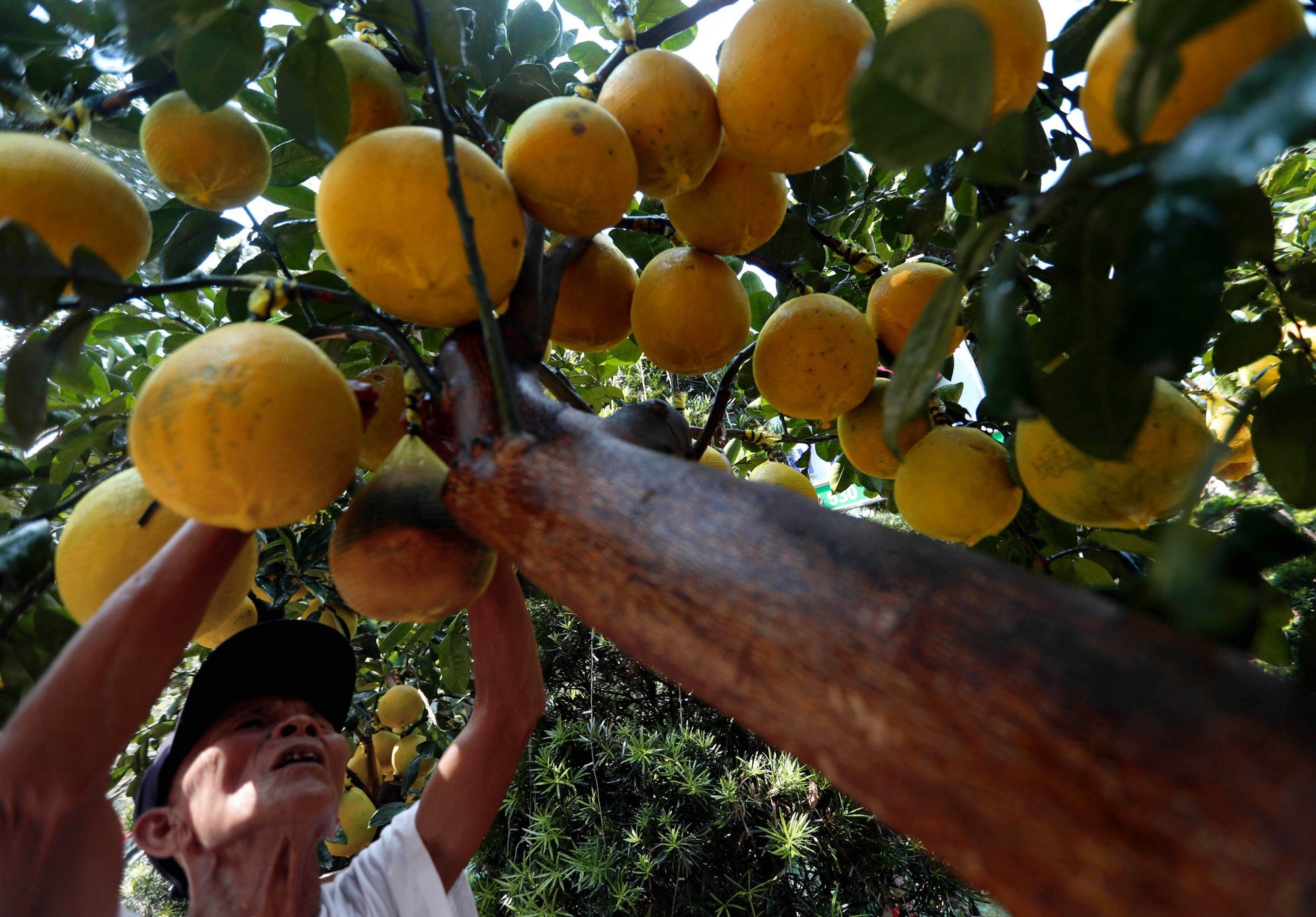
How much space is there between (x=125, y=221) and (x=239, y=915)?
52.7 inches

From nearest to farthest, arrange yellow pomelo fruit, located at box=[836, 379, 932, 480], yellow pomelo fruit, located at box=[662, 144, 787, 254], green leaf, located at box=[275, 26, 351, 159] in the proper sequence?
green leaf, located at box=[275, 26, 351, 159], yellow pomelo fruit, located at box=[662, 144, 787, 254], yellow pomelo fruit, located at box=[836, 379, 932, 480]

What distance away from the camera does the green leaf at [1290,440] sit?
84cm

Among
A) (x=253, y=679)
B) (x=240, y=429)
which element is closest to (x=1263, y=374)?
(x=240, y=429)

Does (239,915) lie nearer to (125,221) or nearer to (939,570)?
(125,221)

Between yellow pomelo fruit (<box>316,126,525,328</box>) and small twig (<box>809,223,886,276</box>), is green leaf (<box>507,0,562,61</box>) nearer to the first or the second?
small twig (<box>809,223,886,276</box>)

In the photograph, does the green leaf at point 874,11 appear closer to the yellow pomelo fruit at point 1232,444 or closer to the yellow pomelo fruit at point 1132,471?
the yellow pomelo fruit at point 1132,471

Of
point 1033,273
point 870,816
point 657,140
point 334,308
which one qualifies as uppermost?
point 657,140

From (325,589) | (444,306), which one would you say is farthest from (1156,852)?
(325,589)

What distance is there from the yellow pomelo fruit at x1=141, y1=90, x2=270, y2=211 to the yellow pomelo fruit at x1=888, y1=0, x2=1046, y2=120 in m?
0.89

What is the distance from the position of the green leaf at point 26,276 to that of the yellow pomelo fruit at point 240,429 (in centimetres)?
11

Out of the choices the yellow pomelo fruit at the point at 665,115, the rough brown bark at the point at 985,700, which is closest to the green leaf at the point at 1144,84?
the rough brown bark at the point at 985,700

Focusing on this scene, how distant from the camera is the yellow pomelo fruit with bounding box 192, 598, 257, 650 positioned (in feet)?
4.29

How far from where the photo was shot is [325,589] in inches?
88.3

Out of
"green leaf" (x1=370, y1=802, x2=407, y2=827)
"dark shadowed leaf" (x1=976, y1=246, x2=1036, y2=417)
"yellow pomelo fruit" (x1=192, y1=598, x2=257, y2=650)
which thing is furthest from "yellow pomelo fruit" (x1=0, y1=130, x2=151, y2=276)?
"green leaf" (x1=370, y1=802, x2=407, y2=827)
